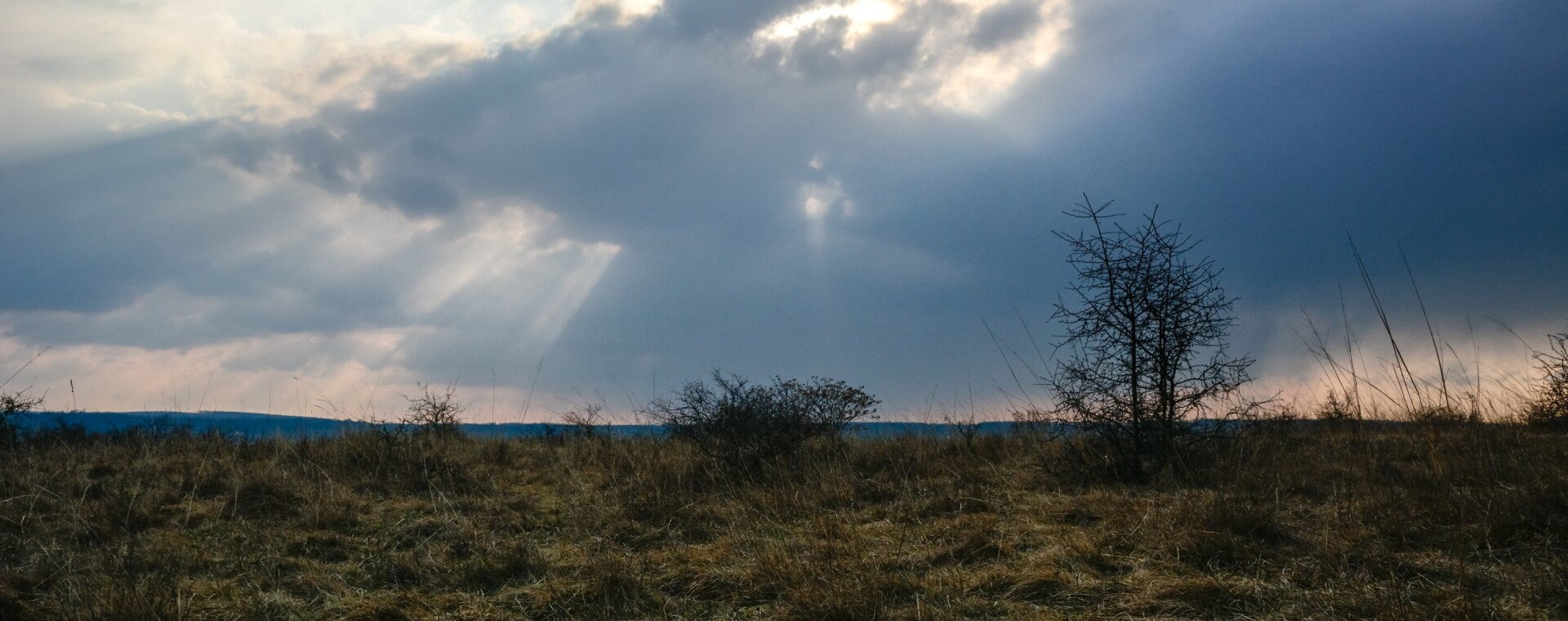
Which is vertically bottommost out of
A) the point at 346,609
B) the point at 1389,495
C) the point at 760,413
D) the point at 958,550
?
the point at 346,609

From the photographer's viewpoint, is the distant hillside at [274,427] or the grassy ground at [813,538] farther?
the distant hillside at [274,427]

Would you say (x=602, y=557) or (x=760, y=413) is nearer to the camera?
(x=602, y=557)

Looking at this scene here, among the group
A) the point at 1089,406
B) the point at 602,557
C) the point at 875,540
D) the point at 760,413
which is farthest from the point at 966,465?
the point at 602,557

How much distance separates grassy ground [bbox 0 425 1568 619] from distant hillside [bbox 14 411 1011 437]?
1.98m

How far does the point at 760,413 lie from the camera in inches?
372

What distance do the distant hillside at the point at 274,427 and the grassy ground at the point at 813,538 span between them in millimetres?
1984

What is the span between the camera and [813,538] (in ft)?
18.6

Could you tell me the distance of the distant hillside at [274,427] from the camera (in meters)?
11.4

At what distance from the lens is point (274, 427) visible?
12523 mm

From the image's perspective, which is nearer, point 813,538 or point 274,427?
point 813,538

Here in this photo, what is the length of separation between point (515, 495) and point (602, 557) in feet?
10.8

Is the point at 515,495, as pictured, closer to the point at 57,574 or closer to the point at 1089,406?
the point at 57,574

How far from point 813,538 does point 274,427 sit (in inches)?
411

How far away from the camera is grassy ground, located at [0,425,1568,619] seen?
461cm
